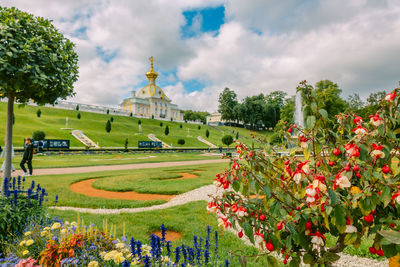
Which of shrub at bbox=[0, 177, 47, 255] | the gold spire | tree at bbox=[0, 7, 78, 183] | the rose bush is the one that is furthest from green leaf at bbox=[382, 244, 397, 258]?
the gold spire

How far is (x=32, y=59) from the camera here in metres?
4.87

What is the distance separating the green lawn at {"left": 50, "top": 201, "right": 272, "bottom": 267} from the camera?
4148mm

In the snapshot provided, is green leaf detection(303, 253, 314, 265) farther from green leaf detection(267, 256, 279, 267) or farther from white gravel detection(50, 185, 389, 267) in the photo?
white gravel detection(50, 185, 389, 267)

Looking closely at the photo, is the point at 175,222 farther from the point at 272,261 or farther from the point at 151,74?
the point at 151,74

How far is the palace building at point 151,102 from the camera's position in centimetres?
7725

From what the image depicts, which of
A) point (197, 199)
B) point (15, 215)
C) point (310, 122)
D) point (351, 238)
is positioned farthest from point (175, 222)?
point (310, 122)

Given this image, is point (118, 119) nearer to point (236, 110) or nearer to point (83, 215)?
point (236, 110)

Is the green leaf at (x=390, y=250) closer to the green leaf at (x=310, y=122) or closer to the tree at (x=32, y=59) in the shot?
the green leaf at (x=310, y=122)

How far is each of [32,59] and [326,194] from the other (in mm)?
5734

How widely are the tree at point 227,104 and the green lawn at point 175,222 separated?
247 ft

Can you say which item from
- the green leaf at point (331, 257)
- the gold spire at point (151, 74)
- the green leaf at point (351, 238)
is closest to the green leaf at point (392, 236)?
the green leaf at point (351, 238)

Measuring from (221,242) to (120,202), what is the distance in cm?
374

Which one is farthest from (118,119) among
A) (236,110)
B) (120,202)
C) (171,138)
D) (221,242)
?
(221,242)

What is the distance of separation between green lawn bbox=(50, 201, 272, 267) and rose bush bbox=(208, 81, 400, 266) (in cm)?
208
